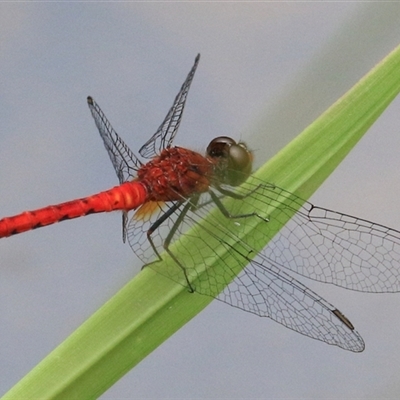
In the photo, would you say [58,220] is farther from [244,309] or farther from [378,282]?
[378,282]

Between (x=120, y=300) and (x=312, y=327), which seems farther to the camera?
(x=312, y=327)

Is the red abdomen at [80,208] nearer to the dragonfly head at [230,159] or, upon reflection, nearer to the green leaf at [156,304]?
the dragonfly head at [230,159]

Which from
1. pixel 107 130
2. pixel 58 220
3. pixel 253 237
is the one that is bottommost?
pixel 58 220

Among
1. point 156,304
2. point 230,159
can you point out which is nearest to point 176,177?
point 230,159

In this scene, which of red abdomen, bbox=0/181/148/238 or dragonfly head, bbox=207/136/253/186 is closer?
red abdomen, bbox=0/181/148/238

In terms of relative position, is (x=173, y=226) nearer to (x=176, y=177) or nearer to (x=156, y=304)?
(x=176, y=177)

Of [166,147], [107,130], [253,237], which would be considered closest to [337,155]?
[253,237]

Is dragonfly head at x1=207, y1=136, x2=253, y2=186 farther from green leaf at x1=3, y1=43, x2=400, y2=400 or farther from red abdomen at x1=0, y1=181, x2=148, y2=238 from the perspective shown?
green leaf at x1=3, y1=43, x2=400, y2=400
